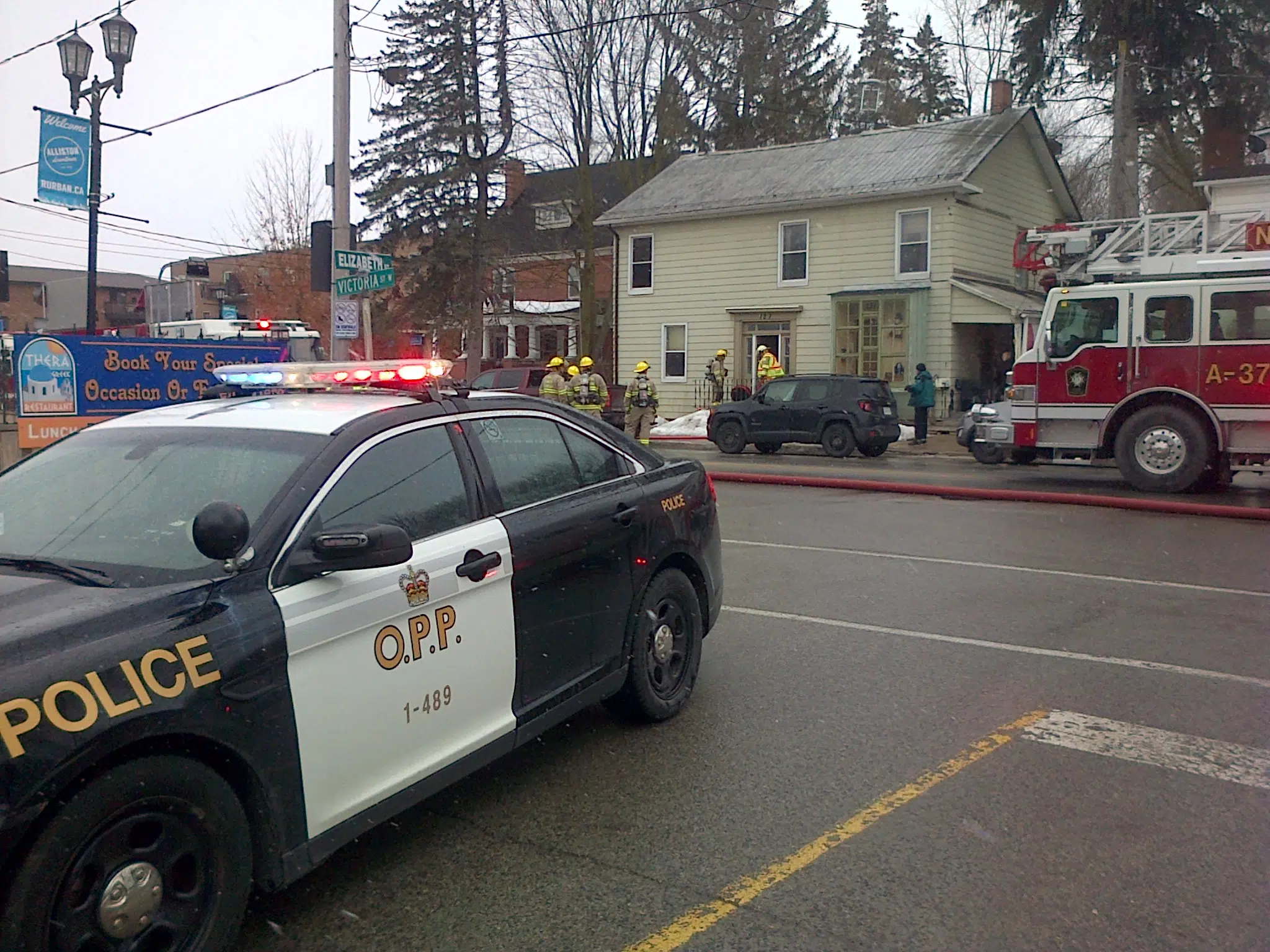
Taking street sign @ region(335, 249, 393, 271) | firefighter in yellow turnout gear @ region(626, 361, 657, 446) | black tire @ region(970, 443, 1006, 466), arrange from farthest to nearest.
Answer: firefighter in yellow turnout gear @ region(626, 361, 657, 446)
black tire @ region(970, 443, 1006, 466)
street sign @ region(335, 249, 393, 271)

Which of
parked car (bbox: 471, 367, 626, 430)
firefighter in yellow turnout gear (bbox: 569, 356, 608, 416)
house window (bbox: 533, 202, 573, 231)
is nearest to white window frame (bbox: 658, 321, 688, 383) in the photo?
parked car (bbox: 471, 367, 626, 430)

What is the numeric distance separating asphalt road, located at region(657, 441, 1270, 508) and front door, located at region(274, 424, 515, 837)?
11.5 m

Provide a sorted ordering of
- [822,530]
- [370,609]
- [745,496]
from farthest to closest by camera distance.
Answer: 1. [745,496]
2. [822,530]
3. [370,609]

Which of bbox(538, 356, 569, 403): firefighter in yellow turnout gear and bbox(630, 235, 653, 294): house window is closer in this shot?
bbox(538, 356, 569, 403): firefighter in yellow turnout gear

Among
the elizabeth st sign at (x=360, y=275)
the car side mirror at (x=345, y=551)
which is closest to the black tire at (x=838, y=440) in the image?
the elizabeth st sign at (x=360, y=275)

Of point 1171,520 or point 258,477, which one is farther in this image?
point 1171,520

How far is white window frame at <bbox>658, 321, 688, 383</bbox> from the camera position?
31000mm

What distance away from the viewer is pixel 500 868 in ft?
12.3

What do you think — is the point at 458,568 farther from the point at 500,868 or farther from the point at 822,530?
the point at 822,530

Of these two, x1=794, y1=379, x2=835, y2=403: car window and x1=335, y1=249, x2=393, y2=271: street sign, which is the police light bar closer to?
x1=335, y1=249, x2=393, y2=271: street sign

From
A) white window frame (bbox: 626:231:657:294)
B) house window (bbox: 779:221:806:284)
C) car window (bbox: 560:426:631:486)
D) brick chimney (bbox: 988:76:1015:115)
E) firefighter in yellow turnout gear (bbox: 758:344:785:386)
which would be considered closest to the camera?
car window (bbox: 560:426:631:486)

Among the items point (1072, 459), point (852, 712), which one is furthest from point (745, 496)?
point (852, 712)

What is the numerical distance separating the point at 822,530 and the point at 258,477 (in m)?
8.00

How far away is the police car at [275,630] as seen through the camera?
8.80 feet
